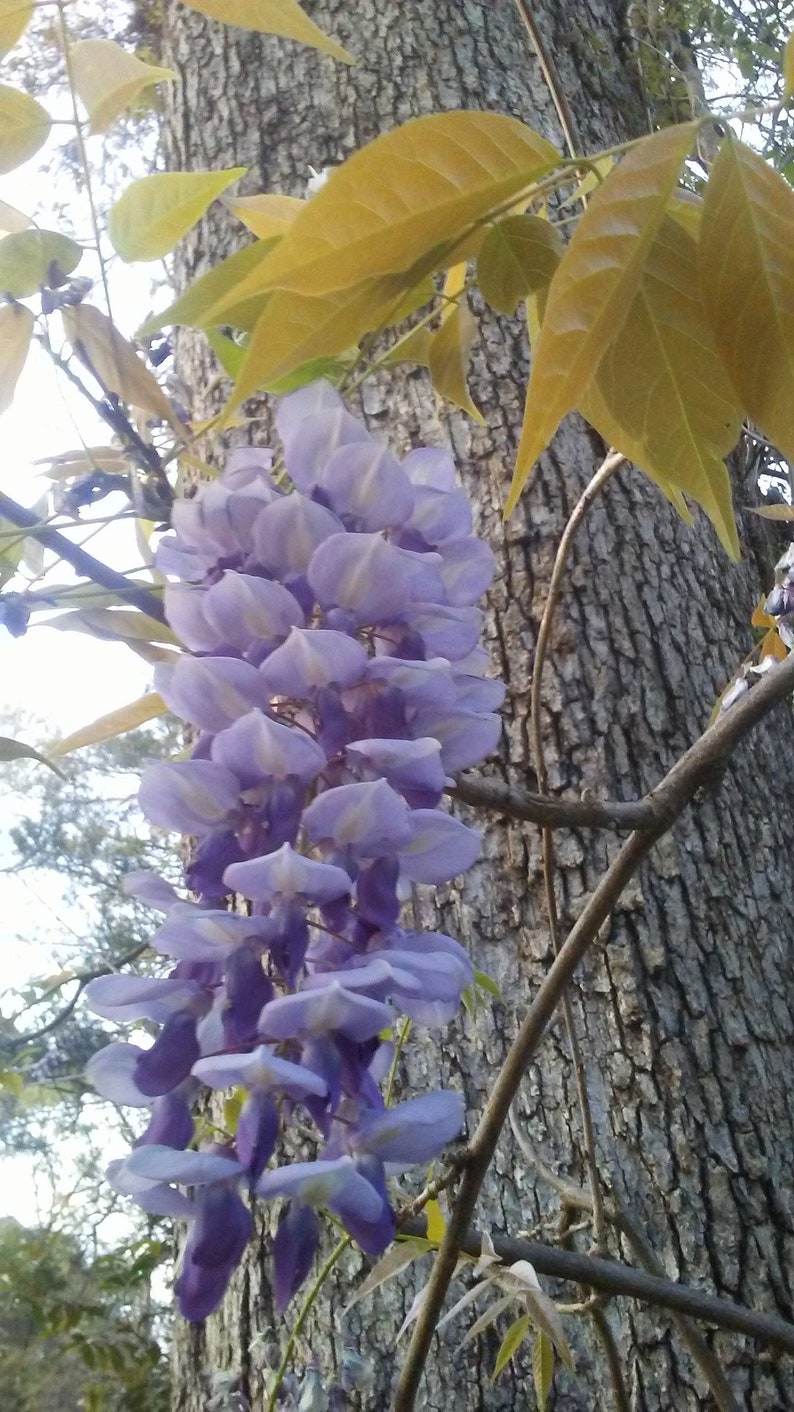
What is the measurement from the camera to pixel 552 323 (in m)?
0.28

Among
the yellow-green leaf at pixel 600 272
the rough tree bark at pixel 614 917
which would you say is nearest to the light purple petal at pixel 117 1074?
the yellow-green leaf at pixel 600 272

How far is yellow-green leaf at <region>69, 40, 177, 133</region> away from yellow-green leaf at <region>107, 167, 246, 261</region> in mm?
62

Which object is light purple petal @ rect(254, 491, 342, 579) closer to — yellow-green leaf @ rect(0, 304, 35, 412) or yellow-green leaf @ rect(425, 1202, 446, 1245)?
yellow-green leaf @ rect(0, 304, 35, 412)

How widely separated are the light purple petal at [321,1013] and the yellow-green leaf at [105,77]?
1.28 feet

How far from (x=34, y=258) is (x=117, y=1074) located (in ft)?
1.07

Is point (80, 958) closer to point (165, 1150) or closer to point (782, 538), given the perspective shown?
point (782, 538)

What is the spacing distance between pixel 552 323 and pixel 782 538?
45.5 inches

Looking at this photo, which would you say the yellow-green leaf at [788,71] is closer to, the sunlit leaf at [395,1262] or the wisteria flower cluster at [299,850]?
the wisteria flower cluster at [299,850]

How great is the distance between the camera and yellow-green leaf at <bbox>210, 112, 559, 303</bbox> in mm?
261

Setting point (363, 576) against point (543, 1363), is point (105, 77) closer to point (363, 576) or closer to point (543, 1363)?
point (363, 576)

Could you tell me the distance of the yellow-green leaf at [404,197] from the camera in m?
0.26

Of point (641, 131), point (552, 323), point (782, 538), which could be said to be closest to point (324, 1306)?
point (552, 323)

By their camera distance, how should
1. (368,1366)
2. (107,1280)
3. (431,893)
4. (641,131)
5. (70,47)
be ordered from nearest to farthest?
(70,47)
(368,1366)
(431,893)
(641,131)
(107,1280)

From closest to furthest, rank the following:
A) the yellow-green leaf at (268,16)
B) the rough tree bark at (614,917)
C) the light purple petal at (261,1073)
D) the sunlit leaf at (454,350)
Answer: the light purple petal at (261,1073), the yellow-green leaf at (268,16), the sunlit leaf at (454,350), the rough tree bark at (614,917)
